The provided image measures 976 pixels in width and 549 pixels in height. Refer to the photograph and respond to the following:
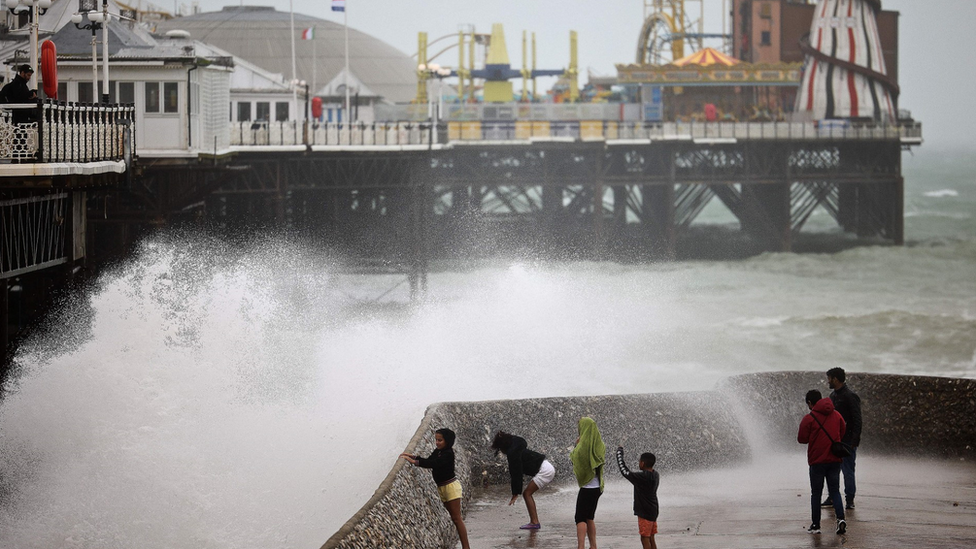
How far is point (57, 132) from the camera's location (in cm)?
1392

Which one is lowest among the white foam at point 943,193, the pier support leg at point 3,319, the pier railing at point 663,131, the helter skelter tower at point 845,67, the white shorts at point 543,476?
the white shorts at point 543,476

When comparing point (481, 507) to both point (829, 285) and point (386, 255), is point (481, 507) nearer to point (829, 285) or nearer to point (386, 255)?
point (386, 255)

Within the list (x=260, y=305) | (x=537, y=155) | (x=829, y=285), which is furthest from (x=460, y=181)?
(x=260, y=305)

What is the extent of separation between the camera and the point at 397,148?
35.1 m

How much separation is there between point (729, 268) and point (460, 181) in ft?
45.4

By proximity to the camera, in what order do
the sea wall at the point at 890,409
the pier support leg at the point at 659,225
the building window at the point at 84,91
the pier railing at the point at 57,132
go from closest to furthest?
the pier railing at the point at 57,132 → the sea wall at the point at 890,409 → the building window at the point at 84,91 → the pier support leg at the point at 659,225

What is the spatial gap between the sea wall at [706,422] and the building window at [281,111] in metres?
27.3

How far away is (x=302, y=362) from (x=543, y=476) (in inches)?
346

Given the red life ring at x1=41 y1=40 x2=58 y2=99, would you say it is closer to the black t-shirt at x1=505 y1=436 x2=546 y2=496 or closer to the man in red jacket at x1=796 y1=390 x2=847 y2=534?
the black t-shirt at x1=505 y1=436 x2=546 y2=496

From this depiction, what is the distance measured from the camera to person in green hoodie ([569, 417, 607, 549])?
10.8 metres

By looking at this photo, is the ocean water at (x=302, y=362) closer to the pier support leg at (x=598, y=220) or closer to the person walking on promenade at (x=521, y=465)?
the pier support leg at (x=598, y=220)

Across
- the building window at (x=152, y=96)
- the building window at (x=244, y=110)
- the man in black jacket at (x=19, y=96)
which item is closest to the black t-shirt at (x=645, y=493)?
the man in black jacket at (x=19, y=96)

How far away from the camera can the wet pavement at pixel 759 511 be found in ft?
37.0

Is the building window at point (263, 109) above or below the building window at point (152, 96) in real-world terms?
above
